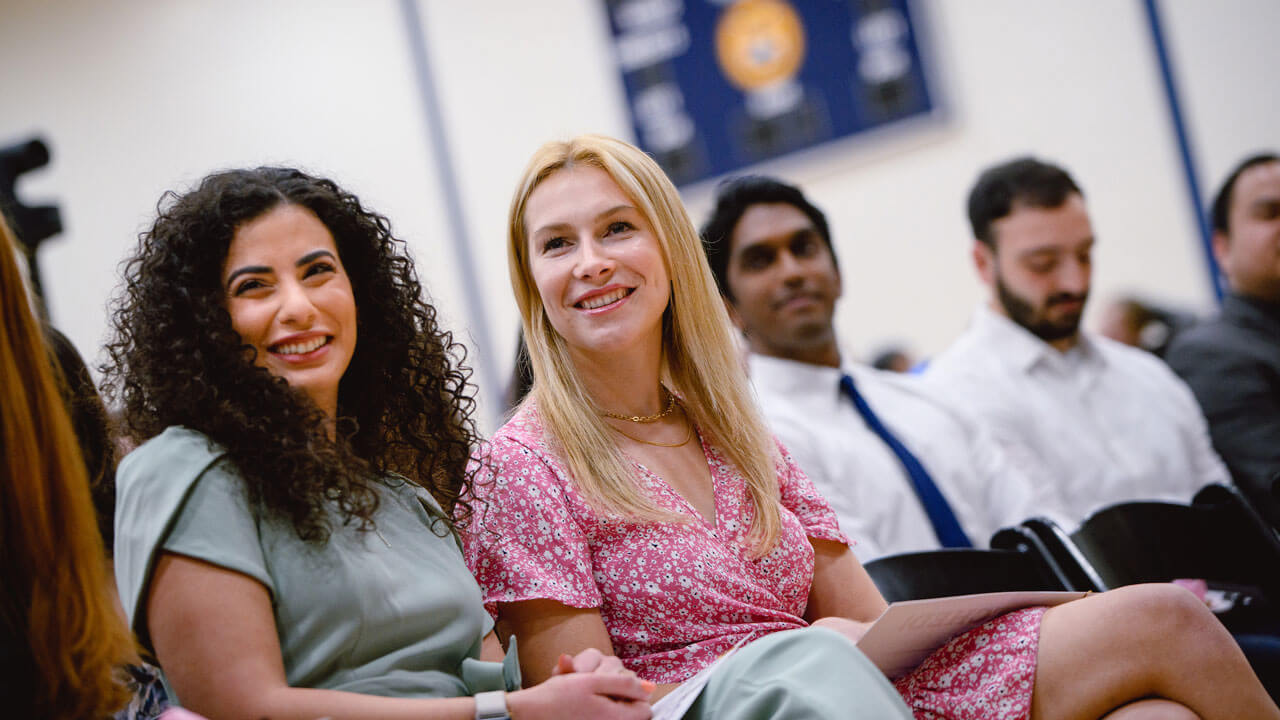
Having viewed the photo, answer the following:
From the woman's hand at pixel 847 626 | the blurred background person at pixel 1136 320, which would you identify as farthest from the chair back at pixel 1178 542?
the blurred background person at pixel 1136 320

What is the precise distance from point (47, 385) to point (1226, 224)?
373 centimetres

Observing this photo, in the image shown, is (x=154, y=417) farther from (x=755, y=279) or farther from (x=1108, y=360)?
(x=1108, y=360)

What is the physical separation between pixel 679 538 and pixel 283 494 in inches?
24.0

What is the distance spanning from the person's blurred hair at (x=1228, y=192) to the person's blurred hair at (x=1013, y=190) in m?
0.73

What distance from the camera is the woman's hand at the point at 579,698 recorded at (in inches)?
54.0

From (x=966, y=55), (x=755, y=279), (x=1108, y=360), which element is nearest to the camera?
(x=755, y=279)

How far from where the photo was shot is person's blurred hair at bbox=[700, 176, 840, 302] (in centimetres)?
301

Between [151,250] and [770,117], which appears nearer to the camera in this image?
[151,250]

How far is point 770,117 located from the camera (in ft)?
18.8

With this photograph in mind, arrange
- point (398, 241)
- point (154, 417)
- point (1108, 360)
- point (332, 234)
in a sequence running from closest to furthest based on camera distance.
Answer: point (154, 417) → point (332, 234) → point (398, 241) → point (1108, 360)

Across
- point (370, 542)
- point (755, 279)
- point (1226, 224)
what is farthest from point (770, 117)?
point (370, 542)

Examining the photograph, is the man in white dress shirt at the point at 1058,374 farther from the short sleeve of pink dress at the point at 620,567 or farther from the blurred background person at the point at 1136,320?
the blurred background person at the point at 1136,320

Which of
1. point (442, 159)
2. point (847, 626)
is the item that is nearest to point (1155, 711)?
point (847, 626)

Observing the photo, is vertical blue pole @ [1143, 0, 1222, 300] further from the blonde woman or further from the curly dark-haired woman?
the curly dark-haired woman
